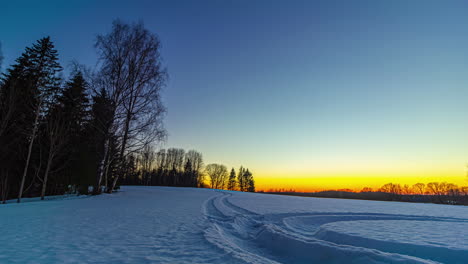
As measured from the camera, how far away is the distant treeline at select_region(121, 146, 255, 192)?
61.6 metres

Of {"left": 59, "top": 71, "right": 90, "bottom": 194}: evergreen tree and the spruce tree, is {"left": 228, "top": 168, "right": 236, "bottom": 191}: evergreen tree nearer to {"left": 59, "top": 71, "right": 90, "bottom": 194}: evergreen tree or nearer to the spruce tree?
the spruce tree

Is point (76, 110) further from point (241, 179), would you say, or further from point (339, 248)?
point (241, 179)

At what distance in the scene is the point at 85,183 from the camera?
690 inches

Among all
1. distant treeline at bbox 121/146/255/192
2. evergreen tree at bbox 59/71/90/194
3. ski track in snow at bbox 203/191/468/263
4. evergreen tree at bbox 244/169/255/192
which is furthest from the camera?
evergreen tree at bbox 244/169/255/192

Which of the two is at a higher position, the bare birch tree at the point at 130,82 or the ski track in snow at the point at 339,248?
the bare birch tree at the point at 130,82

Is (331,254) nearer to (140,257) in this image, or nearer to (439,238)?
(439,238)

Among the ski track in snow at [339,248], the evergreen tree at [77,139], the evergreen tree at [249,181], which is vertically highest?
the evergreen tree at [77,139]

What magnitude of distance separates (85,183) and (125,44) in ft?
41.1

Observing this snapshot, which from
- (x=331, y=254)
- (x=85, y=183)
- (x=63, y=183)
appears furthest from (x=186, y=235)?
(x=63, y=183)

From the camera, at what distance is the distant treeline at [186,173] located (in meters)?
61.6

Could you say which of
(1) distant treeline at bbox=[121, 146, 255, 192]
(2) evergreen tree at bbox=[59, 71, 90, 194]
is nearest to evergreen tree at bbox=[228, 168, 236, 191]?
(1) distant treeline at bbox=[121, 146, 255, 192]

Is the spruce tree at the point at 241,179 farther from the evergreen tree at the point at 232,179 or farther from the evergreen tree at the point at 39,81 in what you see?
the evergreen tree at the point at 39,81

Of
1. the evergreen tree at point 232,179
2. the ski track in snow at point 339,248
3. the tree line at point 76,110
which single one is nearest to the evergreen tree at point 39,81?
the tree line at point 76,110

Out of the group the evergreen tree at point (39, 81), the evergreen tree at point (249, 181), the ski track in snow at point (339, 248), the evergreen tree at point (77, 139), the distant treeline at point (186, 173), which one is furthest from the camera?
the evergreen tree at point (249, 181)
